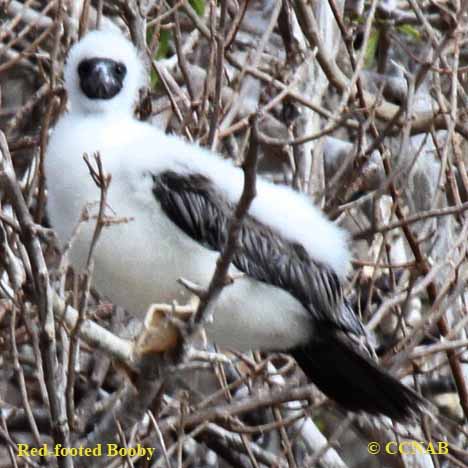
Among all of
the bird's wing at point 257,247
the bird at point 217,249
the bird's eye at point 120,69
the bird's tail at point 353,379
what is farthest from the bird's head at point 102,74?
the bird's tail at point 353,379

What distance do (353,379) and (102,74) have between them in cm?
142

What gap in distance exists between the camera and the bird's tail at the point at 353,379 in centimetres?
404

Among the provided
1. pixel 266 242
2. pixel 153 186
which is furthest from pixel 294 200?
pixel 153 186

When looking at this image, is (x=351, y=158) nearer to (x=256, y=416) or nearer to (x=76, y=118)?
(x=76, y=118)

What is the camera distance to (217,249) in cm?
401

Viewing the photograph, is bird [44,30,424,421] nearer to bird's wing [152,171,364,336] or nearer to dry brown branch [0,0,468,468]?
bird's wing [152,171,364,336]

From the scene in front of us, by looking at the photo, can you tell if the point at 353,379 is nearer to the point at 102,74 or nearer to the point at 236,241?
the point at 236,241

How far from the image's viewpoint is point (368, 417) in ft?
15.4

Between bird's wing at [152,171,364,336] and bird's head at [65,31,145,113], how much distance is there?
0.53 meters

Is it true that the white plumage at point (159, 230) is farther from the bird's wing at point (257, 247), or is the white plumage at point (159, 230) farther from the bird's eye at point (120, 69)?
the bird's eye at point (120, 69)

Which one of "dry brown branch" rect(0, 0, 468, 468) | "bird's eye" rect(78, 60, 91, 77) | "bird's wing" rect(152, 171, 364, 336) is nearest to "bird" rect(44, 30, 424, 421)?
"bird's wing" rect(152, 171, 364, 336)

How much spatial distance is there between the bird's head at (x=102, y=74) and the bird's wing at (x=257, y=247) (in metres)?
0.53

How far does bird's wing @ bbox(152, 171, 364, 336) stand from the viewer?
13.0 feet

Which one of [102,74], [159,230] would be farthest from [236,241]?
[102,74]
